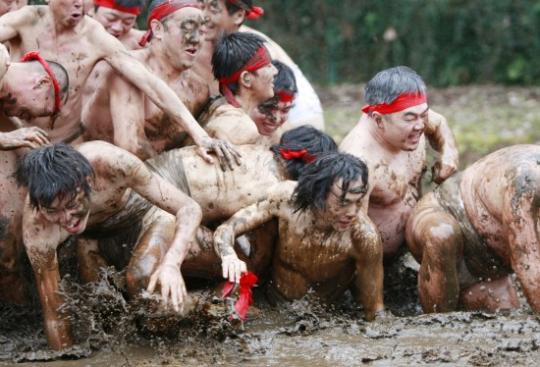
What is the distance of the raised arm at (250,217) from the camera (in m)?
6.38

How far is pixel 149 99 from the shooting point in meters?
7.04

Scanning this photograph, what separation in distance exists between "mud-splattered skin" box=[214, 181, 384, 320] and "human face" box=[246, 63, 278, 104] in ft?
3.14

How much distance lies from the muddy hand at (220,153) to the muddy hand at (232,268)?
2.41ft

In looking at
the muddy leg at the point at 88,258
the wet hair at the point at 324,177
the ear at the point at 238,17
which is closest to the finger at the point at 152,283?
the muddy leg at the point at 88,258

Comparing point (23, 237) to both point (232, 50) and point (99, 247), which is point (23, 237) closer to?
point (99, 247)

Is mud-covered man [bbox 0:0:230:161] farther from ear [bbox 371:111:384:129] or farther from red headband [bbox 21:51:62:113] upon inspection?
ear [bbox 371:111:384:129]

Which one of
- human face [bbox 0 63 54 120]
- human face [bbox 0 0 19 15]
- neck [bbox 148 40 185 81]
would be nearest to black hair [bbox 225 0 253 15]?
neck [bbox 148 40 185 81]

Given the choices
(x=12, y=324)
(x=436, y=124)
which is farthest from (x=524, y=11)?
(x=12, y=324)

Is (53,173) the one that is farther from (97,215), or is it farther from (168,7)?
(168,7)

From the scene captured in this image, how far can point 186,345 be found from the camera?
6.22 metres

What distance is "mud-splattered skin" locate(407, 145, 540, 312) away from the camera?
6578mm

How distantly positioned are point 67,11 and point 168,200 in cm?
133

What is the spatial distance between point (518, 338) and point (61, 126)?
2.74 meters

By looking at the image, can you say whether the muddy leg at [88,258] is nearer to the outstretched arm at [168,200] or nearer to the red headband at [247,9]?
the outstretched arm at [168,200]
